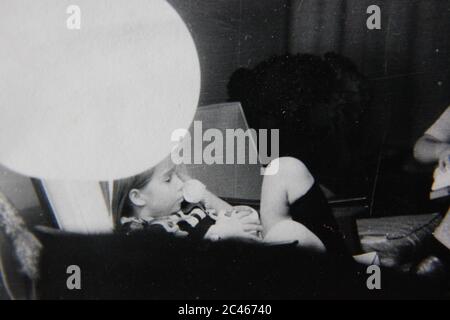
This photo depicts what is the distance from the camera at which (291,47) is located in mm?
1894

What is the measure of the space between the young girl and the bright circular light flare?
0.17m

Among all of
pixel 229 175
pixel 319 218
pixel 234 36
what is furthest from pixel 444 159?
pixel 234 36

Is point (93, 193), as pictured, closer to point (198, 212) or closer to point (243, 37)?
point (198, 212)

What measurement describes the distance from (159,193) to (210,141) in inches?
11.0

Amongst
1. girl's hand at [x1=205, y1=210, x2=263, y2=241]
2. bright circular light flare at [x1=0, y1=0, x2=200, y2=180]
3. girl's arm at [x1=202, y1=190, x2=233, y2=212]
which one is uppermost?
bright circular light flare at [x1=0, y1=0, x2=200, y2=180]

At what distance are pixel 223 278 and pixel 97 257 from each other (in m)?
0.49

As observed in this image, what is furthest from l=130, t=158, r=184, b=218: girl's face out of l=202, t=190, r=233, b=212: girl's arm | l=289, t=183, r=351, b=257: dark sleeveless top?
l=289, t=183, r=351, b=257: dark sleeveless top

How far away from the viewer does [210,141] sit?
1.88 metres

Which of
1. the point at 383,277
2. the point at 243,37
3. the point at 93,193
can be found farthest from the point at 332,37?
the point at 93,193

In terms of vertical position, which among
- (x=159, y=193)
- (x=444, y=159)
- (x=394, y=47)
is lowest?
(x=159, y=193)

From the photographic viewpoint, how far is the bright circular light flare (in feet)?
6.02

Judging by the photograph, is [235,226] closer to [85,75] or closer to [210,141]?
[210,141]

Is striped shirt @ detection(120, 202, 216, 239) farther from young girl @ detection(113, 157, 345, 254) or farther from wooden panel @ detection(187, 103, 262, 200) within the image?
wooden panel @ detection(187, 103, 262, 200)

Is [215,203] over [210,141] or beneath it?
beneath
